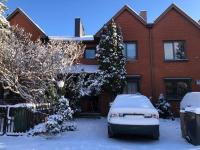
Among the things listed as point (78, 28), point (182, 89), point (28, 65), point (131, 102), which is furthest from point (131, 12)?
point (131, 102)

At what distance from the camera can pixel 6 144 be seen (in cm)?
1014

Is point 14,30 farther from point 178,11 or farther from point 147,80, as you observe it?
point 178,11

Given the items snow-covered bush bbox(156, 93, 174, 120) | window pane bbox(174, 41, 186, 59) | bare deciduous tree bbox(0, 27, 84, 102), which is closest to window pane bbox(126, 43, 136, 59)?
window pane bbox(174, 41, 186, 59)

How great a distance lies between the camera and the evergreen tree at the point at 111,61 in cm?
1983

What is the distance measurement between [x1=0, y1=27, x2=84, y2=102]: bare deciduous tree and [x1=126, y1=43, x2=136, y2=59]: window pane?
5.90 metres

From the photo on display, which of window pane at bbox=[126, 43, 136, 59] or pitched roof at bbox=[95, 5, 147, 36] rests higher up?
pitched roof at bbox=[95, 5, 147, 36]

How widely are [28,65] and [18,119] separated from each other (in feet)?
19.4

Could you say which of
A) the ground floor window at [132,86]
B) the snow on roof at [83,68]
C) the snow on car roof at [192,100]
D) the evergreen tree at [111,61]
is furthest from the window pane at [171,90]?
the snow on car roof at [192,100]

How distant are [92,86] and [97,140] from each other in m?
9.14

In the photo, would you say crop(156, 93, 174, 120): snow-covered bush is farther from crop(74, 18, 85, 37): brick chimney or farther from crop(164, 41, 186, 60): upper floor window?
crop(74, 18, 85, 37): brick chimney

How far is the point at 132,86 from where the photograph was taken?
22359mm

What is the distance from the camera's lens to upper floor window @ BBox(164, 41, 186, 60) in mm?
22578

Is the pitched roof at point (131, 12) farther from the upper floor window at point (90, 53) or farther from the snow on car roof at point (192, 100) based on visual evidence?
the snow on car roof at point (192, 100)

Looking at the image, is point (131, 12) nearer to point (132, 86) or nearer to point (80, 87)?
point (132, 86)
